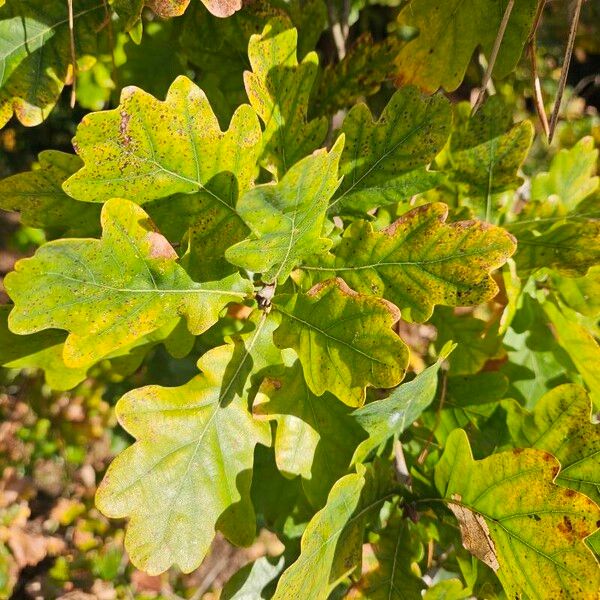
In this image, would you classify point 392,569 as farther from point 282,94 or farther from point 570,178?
point 570,178

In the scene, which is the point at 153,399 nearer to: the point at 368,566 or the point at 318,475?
the point at 318,475

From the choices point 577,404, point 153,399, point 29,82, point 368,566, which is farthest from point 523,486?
point 29,82

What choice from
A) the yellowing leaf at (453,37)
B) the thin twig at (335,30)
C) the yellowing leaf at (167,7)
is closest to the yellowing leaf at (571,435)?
the yellowing leaf at (453,37)

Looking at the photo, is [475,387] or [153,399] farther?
[475,387]

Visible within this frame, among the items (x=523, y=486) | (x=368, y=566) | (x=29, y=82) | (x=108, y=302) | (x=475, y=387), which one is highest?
(x=29, y=82)

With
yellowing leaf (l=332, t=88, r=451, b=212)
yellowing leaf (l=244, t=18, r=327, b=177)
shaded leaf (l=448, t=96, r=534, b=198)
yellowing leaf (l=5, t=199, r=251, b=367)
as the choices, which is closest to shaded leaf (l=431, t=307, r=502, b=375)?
shaded leaf (l=448, t=96, r=534, b=198)

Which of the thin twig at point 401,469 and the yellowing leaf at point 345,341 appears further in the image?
the thin twig at point 401,469

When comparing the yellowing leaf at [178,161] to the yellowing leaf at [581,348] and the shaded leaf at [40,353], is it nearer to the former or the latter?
the shaded leaf at [40,353]
